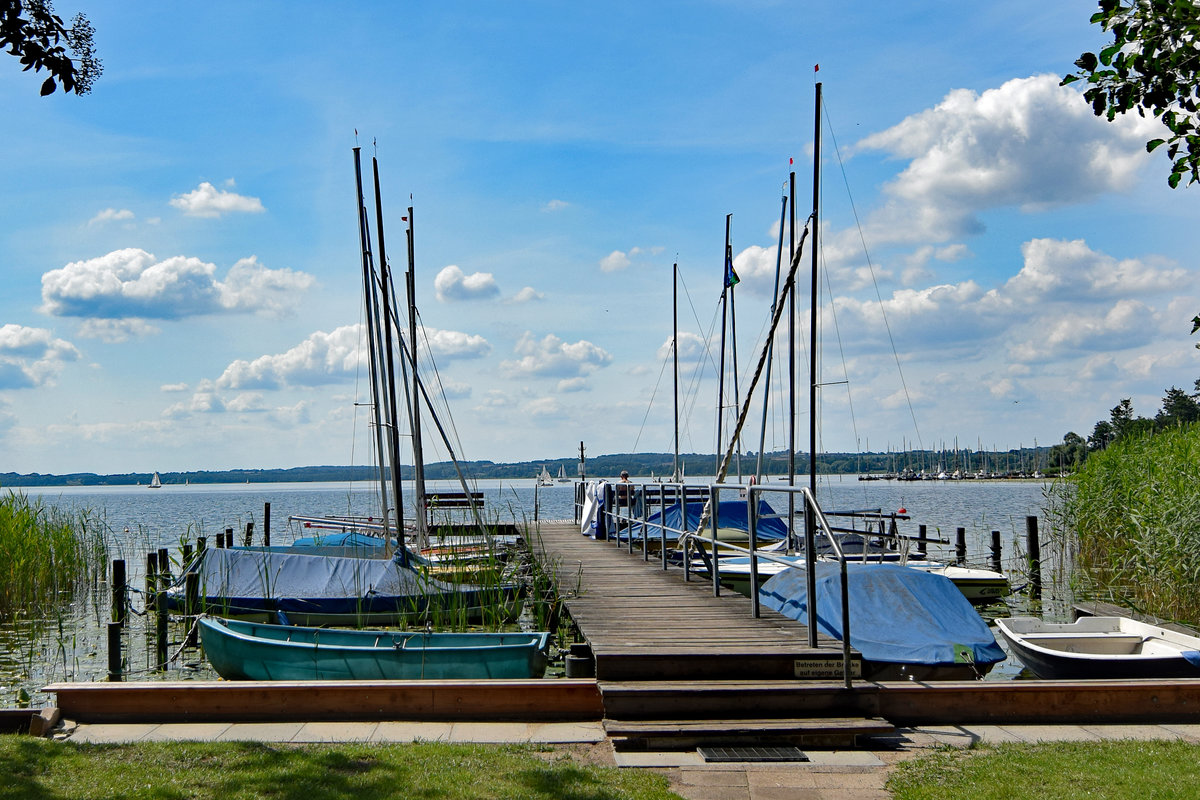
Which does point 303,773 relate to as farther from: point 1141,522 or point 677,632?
point 1141,522

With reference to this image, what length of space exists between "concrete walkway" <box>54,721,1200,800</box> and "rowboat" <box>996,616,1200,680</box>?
2562 mm

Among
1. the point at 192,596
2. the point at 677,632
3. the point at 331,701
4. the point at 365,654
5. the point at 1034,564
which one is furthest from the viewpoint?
the point at 1034,564

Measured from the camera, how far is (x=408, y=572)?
637 inches

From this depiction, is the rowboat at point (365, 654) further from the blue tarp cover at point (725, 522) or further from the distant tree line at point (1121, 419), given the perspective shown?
the distant tree line at point (1121, 419)

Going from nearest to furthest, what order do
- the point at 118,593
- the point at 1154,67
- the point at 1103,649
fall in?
1. the point at 1154,67
2. the point at 1103,649
3. the point at 118,593

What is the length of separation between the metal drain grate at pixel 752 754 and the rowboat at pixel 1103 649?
190 inches

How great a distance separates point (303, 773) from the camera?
659 cm

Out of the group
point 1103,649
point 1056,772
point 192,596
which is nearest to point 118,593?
point 192,596

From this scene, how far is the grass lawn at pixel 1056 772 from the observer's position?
6.33 meters

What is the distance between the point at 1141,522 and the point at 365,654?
12.2m

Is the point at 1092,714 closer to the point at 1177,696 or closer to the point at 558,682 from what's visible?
the point at 1177,696

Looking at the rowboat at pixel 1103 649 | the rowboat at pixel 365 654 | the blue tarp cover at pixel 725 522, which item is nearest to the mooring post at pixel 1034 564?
the blue tarp cover at pixel 725 522

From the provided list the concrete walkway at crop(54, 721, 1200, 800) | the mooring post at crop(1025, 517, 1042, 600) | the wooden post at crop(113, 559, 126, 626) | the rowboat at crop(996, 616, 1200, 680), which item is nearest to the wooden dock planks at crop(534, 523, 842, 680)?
the concrete walkway at crop(54, 721, 1200, 800)

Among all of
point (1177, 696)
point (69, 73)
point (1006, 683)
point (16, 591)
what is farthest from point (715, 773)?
point (16, 591)
